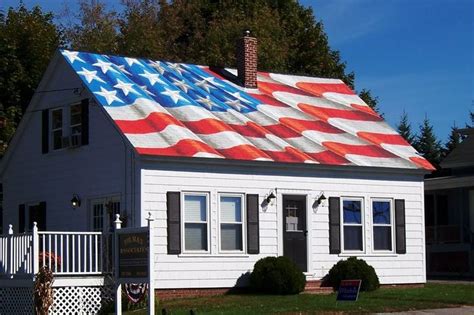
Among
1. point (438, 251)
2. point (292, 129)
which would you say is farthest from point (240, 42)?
point (438, 251)

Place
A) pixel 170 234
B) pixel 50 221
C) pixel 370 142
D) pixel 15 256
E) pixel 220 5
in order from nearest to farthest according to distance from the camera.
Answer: pixel 15 256
pixel 170 234
pixel 50 221
pixel 370 142
pixel 220 5

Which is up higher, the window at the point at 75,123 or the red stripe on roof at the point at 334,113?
the red stripe on roof at the point at 334,113

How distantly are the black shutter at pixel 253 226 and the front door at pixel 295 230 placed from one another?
1031 mm

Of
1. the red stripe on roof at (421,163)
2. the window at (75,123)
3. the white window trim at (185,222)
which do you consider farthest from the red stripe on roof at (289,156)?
the window at (75,123)

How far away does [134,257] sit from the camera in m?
20.5

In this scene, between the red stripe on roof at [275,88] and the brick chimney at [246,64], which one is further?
the red stripe on roof at [275,88]

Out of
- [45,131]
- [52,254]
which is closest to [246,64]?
[45,131]

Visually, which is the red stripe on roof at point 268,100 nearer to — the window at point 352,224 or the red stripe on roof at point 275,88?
the red stripe on roof at point 275,88

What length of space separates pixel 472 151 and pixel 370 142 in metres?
11.4

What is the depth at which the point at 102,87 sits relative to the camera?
27688mm

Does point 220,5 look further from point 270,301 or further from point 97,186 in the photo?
point 270,301

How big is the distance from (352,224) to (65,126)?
879cm

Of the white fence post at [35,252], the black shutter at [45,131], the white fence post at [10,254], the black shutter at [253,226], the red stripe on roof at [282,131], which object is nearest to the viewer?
the white fence post at [35,252]

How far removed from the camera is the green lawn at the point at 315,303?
22.4m
